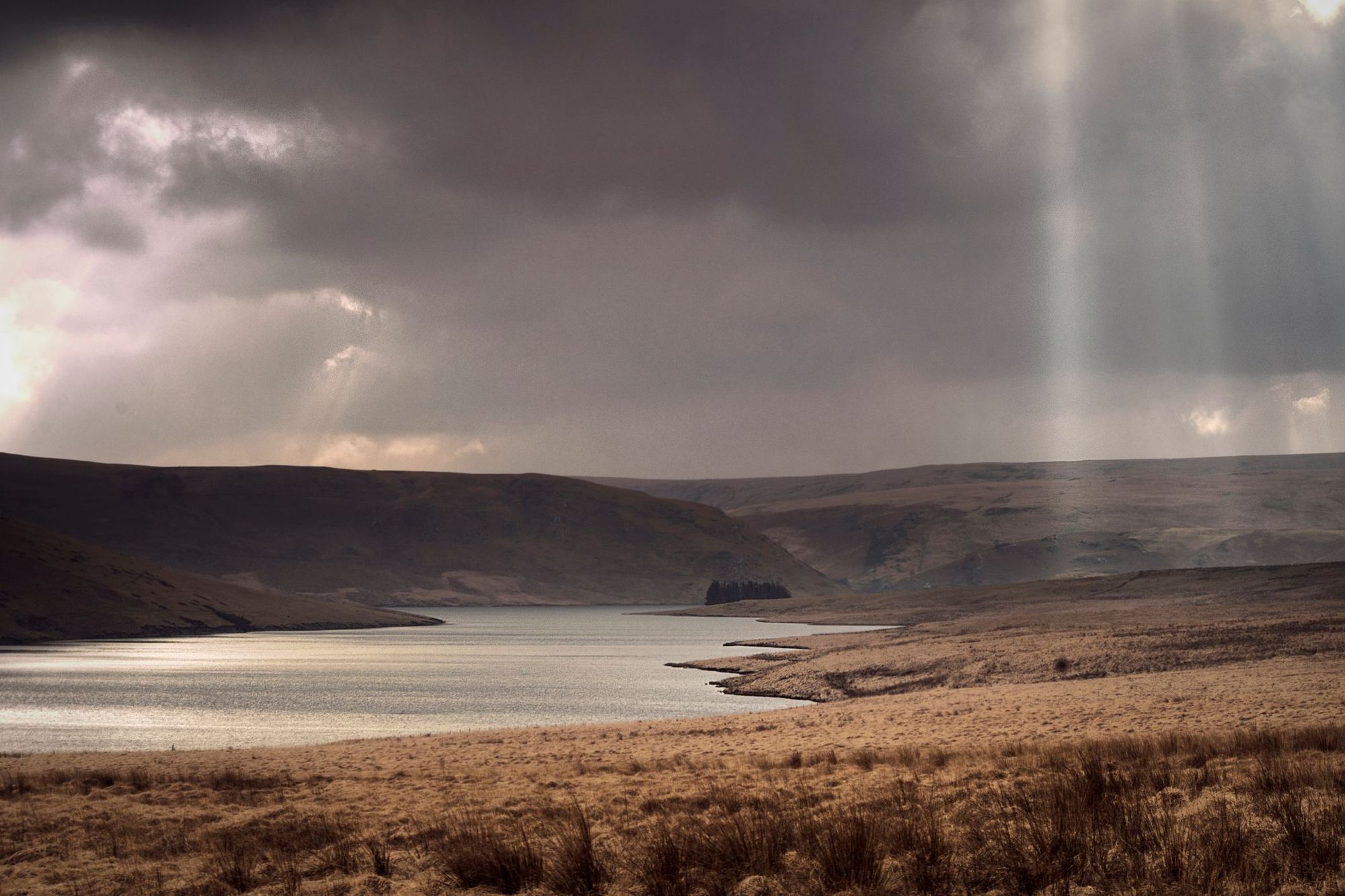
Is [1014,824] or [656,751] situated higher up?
[1014,824]

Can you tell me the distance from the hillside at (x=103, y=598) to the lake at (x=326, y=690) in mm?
7490

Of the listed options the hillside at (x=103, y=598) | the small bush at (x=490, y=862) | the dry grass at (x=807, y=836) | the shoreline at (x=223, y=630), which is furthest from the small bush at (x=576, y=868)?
the hillside at (x=103, y=598)

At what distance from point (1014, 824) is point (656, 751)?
707 inches

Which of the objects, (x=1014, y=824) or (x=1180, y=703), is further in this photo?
(x=1180, y=703)

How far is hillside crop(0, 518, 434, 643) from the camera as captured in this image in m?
128

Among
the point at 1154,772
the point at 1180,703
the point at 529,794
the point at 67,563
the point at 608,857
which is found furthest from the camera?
the point at 67,563

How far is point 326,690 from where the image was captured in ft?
209

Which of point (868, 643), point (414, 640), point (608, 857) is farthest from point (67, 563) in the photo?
point (608, 857)

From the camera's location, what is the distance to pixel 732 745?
32.3 metres

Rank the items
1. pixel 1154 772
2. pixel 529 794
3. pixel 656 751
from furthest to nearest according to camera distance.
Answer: pixel 656 751, pixel 529 794, pixel 1154 772

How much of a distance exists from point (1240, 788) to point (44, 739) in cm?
3932

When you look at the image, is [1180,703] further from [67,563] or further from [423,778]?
[67,563]

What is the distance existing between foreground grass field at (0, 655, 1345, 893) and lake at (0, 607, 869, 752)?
10080 mm

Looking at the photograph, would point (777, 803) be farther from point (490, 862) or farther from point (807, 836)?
point (490, 862)
